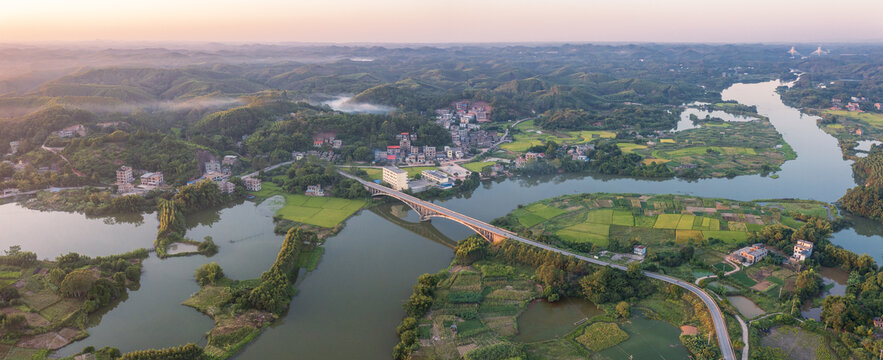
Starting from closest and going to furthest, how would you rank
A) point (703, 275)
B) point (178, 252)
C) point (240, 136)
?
point (703, 275) < point (178, 252) < point (240, 136)

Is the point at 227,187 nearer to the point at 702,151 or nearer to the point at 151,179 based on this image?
the point at 151,179

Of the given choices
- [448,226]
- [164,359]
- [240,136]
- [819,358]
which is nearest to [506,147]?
[448,226]

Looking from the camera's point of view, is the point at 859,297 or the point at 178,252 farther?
the point at 178,252

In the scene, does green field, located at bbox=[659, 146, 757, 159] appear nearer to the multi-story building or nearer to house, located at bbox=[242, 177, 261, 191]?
the multi-story building

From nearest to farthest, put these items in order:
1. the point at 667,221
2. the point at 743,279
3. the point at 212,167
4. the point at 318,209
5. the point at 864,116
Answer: the point at 743,279, the point at 667,221, the point at 318,209, the point at 212,167, the point at 864,116

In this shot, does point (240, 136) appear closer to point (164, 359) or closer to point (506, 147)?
point (506, 147)

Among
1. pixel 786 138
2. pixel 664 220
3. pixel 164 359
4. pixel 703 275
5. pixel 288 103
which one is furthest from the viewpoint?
pixel 288 103

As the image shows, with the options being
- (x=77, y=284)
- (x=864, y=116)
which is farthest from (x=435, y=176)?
(x=864, y=116)

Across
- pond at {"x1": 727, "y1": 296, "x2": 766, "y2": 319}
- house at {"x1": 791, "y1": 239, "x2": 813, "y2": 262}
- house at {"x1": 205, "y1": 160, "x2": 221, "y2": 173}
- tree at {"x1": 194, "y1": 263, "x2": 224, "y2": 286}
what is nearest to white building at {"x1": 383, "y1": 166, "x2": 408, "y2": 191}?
tree at {"x1": 194, "y1": 263, "x2": 224, "y2": 286}
